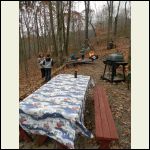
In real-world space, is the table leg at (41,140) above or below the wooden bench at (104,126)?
below

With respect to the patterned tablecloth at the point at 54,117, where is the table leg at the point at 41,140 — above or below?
below

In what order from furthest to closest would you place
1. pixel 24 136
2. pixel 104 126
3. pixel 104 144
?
pixel 24 136 < pixel 104 126 < pixel 104 144

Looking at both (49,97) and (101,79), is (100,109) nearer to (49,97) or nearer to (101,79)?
(49,97)

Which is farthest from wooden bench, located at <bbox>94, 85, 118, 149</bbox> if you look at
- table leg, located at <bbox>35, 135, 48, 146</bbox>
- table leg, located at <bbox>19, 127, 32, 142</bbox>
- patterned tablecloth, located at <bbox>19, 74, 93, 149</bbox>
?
table leg, located at <bbox>19, 127, 32, 142</bbox>

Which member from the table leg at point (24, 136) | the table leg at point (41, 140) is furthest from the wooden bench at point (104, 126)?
the table leg at point (24, 136)

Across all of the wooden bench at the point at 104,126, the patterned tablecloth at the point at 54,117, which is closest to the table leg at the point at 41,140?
the patterned tablecloth at the point at 54,117

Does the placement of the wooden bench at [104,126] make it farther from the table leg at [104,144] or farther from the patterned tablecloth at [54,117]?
the patterned tablecloth at [54,117]

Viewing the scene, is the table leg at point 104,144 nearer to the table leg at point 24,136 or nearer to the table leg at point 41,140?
the table leg at point 41,140

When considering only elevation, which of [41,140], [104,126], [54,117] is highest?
[54,117]

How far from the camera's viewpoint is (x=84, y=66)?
14.2 metres

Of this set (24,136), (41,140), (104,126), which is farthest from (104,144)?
(24,136)

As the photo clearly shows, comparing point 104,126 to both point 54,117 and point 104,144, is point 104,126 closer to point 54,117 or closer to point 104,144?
point 104,144

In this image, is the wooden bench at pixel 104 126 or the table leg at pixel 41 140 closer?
the wooden bench at pixel 104 126

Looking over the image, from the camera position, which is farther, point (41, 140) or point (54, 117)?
point (41, 140)
